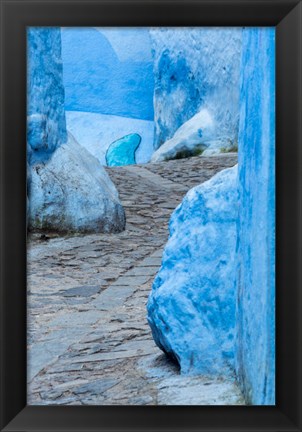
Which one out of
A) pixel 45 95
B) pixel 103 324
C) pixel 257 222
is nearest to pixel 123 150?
pixel 45 95

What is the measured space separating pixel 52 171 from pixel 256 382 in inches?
170

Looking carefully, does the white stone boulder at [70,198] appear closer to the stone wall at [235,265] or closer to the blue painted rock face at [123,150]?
the stone wall at [235,265]

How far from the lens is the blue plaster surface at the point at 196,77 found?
37.0 feet

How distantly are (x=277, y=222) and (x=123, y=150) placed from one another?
13397mm

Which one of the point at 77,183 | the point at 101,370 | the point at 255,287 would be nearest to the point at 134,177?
the point at 77,183

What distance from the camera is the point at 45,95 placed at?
642 cm

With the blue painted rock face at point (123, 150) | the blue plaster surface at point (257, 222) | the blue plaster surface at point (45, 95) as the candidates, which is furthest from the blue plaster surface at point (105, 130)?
the blue plaster surface at point (257, 222)

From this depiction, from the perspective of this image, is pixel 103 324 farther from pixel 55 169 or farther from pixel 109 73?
pixel 109 73

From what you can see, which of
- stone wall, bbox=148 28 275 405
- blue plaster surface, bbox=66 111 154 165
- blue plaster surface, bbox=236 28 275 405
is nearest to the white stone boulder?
stone wall, bbox=148 28 275 405

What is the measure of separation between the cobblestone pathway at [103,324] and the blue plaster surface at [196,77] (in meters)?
4.29

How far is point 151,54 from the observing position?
→ 14773mm

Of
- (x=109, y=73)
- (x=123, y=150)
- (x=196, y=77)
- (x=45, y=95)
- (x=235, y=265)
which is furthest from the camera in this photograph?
(x=109, y=73)
